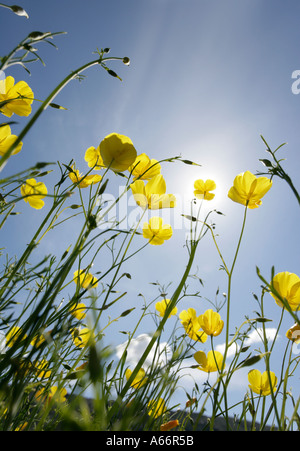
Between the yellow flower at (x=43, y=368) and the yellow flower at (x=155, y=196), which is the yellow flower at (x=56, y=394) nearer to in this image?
the yellow flower at (x=43, y=368)

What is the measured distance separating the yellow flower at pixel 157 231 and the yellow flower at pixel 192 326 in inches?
18.4

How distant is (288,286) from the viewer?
3.56ft

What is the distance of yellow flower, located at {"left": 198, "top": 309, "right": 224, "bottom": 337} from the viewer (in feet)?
5.22

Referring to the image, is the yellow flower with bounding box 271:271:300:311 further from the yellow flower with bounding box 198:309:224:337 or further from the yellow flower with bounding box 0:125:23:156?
the yellow flower with bounding box 0:125:23:156

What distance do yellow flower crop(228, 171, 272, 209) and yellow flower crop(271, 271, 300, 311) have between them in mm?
497

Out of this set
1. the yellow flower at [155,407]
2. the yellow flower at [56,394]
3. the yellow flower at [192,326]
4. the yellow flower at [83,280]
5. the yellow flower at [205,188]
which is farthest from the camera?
the yellow flower at [205,188]

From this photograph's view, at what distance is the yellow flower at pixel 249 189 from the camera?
1468 millimetres

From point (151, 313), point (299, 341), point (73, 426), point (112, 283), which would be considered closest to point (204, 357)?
point (151, 313)

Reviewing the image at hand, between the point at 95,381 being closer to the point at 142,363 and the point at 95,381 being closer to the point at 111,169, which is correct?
the point at 142,363

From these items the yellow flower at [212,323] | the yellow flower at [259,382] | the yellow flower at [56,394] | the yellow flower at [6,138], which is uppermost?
the yellow flower at [6,138]

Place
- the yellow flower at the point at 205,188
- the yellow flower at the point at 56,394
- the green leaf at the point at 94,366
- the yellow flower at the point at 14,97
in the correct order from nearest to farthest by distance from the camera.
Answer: the green leaf at the point at 94,366 < the yellow flower at the point at 56,394 < the yellow flower at the point at 14,97 < the yellow flower at the point at 205,188

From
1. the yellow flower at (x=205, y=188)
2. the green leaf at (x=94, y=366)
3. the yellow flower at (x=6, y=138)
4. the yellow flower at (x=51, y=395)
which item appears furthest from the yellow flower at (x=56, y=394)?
the yellow flower at (x=205, y=188)
